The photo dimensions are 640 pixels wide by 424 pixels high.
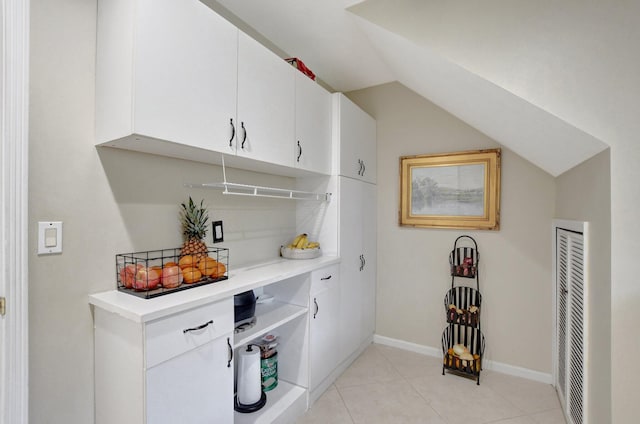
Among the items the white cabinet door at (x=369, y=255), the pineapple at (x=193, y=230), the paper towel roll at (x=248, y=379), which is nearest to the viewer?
the pineapple at (x=193, y=230)

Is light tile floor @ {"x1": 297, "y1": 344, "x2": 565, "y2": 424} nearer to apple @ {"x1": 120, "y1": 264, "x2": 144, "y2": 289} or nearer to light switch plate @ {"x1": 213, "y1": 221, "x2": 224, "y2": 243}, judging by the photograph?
light switch plate @ {"x1": 213, "y1": 221, "x2": 224, "y2": 243}

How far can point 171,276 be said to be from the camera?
1345 millimetres

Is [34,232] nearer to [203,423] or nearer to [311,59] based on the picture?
[203,423]

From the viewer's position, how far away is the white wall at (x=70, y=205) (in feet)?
3.78

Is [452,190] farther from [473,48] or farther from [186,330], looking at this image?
[186,330]

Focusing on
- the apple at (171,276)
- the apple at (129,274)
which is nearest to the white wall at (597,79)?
the apple at (171,276)

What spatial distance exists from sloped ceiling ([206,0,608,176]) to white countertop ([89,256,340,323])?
1504 mm

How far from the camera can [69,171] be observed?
123 centimetres

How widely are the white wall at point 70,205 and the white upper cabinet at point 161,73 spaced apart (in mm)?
85

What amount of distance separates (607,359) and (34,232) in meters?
2.30

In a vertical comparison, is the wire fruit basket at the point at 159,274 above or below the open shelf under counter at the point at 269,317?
above

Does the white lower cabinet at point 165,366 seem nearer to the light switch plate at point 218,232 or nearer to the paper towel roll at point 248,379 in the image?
the paper towel roll at point 248,379

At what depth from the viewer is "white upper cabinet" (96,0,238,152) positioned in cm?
116

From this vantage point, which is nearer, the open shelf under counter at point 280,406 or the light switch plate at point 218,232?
the open shelf under counter at point 280,406
